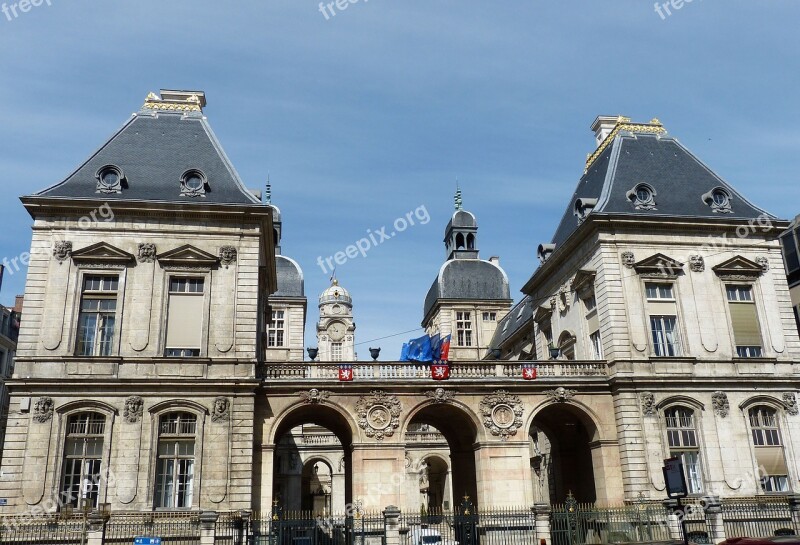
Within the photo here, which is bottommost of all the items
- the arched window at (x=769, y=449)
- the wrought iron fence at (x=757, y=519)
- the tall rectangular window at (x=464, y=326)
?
the wrought iron fence at (x=757, y=519)

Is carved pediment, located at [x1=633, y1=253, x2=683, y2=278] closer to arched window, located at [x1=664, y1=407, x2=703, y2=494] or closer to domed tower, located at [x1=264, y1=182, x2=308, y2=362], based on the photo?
arched window, located at [x1=664, y1=407, x2=703, y2=494]

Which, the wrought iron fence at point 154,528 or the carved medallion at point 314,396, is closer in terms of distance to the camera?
the wrought iron fence at point 154,528

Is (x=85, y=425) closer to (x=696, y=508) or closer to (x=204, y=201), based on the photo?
(x=204, y=201)

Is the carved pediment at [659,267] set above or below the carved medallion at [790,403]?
above

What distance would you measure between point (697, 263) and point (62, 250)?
941 inches

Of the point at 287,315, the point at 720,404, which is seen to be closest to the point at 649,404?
the point at 720,404

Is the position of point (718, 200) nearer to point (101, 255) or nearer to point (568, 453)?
point (568, 453)

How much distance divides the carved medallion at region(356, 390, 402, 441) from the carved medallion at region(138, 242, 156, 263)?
916cm

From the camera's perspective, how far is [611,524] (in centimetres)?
2442

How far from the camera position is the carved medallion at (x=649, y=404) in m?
26.5

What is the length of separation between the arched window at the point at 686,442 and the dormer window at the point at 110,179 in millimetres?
21985

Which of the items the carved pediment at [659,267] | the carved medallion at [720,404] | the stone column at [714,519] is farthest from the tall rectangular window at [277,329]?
the stone column at [714,519]

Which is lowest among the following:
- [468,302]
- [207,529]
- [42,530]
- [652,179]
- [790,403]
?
[207,529]

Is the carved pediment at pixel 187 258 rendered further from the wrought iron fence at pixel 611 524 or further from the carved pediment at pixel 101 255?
the wrought iron fence at pixel 611 524
